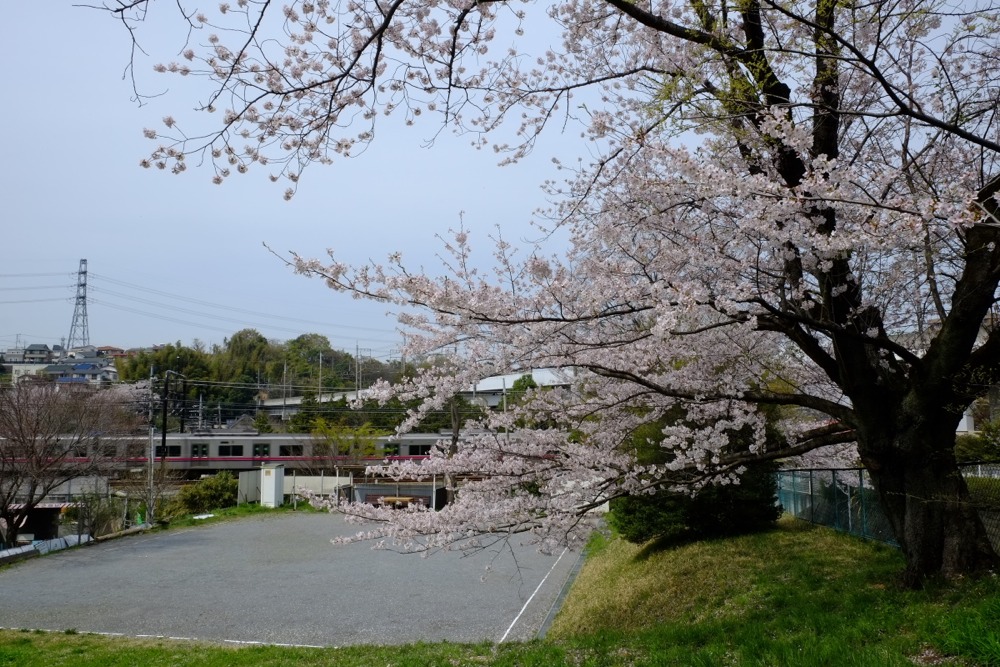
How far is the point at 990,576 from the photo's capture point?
485 cm

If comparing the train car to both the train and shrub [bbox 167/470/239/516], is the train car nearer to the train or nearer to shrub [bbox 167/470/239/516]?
the train

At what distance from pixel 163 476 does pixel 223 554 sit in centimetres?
926

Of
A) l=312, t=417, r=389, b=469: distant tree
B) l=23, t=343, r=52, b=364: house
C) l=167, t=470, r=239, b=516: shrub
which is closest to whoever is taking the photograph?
l=167, t=470, r=239, b=516: shrub

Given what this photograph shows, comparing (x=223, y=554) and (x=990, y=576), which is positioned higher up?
(x=990, y=576)

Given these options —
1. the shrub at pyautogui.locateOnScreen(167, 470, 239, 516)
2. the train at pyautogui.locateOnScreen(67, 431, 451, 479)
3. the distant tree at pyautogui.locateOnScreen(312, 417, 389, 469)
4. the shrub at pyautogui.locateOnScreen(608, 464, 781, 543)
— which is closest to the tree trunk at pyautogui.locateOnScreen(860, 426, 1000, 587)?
the shrub at pyautogui.locateOnScreen(608, 464, 781, 543)

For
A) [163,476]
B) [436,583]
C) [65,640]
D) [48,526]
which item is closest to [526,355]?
[65,640]

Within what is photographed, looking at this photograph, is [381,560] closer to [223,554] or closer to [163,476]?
[223,554]

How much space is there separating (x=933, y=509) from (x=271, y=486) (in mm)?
26417

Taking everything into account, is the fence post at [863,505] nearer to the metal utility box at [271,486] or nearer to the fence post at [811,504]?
the fence post at [811,504]

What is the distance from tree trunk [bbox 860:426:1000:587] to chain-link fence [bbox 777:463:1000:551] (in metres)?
0.66

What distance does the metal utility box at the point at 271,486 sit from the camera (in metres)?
28.0

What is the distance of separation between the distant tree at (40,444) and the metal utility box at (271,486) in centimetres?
756

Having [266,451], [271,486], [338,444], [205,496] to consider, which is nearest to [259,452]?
[266,451]

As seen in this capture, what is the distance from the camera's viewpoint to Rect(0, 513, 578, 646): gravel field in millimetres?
9453
